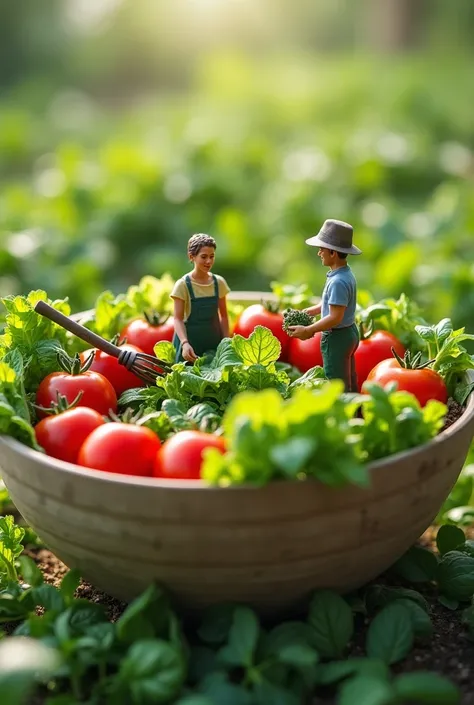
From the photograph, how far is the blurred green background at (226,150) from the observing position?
15.8 ft

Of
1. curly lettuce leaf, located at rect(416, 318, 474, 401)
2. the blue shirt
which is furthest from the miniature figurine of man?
curly lettuce leaf, located at rect(416, 318, 474, 401)

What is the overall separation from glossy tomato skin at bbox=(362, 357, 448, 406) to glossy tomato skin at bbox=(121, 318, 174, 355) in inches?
23.5

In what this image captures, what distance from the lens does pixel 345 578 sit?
2.05m

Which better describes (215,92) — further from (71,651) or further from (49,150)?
Answer: (71,651)

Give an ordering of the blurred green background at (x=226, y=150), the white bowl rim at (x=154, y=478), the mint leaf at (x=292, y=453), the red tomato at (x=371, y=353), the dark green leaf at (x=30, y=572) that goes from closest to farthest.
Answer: the mint leaf at (x=292, y=453) → the white bowl rim at (x=154, y=478) → the dark green leaf at (x=30, y=572) → the red tomato at (x=371, y=353) → the blurred green background at (x=226, y=150)

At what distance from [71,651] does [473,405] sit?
41.4 inches

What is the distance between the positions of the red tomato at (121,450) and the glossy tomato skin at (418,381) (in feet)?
1.99

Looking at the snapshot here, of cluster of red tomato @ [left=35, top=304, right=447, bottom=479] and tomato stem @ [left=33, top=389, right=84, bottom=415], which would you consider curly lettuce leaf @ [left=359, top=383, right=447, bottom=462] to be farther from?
tomato stem @ [left=33, top=389, right=84, bottom=415]

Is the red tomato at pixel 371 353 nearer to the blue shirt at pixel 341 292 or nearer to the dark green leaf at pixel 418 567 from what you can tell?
the blue shirt at pixel 341 292

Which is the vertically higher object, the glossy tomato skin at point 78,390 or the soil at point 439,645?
the glossy tomato skin at point 78,390

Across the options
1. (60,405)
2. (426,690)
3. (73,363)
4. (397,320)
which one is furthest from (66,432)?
(397,320)

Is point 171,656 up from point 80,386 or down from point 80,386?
down

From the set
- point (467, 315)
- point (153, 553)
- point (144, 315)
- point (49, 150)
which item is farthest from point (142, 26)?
point (153, 553)

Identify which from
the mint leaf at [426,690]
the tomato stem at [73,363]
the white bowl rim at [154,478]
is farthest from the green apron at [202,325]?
the mint leaf at [426,690]
